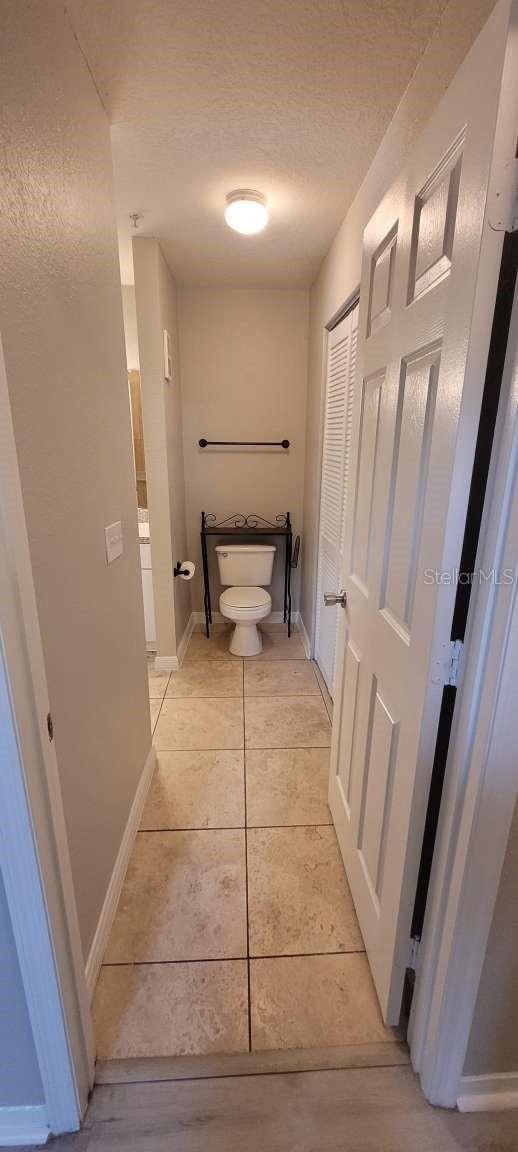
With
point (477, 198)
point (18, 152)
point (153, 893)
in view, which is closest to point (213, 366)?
point (18, 152)

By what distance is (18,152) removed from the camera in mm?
820

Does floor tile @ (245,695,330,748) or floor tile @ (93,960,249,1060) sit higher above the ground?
floor tile @ (245,695,330,748)

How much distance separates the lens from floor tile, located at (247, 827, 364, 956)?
133 cm

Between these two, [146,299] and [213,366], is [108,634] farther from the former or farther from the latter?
[213,366]

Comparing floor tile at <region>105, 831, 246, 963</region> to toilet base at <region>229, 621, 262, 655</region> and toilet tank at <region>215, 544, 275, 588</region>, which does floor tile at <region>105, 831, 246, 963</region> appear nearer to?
toilet base at <region>229, 621, 262, 655</region>

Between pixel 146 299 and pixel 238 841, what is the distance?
2564 mm

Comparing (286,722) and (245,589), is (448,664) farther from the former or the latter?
(245,589)

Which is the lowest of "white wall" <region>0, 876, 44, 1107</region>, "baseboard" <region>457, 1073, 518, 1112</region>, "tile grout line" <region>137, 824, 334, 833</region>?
"tile grout line" <region>137, 824, 334, 833</region>

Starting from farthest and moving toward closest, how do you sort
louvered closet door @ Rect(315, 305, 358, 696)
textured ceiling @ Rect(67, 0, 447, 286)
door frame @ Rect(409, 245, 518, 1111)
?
louvered closet door @ Rect(315, 305, 358, 696) < textured ceiling @ Rect(67, 0, 447, 286) < door frame @ Rect(409, 245, 518, 1111)

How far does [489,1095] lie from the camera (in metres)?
0.98

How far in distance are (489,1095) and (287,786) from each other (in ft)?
3.42

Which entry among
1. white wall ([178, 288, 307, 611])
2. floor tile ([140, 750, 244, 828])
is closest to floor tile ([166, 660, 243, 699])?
floor tile ([140, 750, 244, 828])

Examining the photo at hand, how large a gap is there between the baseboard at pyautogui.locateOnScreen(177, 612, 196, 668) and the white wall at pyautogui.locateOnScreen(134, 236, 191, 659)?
0.07m

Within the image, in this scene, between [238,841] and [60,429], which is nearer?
[60,429]
